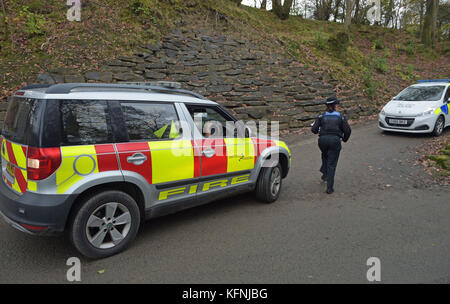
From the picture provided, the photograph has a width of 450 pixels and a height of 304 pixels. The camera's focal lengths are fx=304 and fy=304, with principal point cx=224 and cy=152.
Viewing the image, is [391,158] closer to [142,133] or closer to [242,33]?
[142,133]

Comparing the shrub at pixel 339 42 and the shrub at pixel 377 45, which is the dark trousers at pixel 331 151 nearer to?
the shrub at pixel 339 42

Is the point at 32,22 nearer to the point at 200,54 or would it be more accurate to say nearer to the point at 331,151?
the point at 200,54

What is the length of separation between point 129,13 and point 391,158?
36.0 feet

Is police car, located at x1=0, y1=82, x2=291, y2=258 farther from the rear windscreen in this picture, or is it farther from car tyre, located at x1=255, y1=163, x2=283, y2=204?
car tyre, located at x1=255, y1=163, x2=283, y2=204

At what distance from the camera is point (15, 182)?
3178mm

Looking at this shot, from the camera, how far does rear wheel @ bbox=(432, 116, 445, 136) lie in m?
9.80

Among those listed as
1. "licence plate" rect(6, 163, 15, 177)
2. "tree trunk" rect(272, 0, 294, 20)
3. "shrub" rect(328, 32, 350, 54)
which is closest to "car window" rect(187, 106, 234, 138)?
"licence plate" rect(6, 163, 15, 177)

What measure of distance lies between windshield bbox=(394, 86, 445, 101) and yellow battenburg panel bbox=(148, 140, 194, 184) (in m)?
9.92

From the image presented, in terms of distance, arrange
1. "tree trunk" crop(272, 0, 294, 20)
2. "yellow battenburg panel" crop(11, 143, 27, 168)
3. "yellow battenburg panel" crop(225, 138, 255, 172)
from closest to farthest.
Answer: "yellow battenburg panel" crop(11, 143, 27, 168) → "yellow battenburg panel" crop(225, 138, 255, 172) → "tree trunk" crop(272, 0, 294, 20)

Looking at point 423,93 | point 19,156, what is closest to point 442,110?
point 423,93

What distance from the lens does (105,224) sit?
10.7ft

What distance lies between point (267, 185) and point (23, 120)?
3.44 metres

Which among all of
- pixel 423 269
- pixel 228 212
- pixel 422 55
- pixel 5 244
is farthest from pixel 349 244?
pixel 422 55
